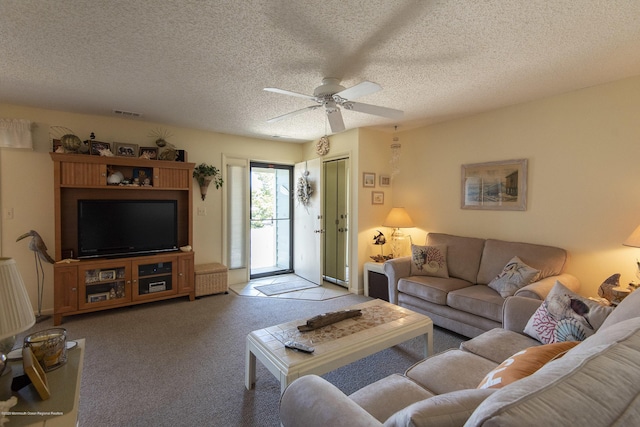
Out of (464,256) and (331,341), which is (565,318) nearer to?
(331,341)

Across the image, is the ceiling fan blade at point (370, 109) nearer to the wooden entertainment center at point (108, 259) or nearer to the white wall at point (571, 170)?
the white wall at point (571, 170)

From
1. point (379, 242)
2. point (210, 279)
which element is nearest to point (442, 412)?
point (379, 242)

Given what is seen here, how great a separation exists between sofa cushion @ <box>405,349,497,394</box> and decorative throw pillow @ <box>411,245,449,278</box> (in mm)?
1792

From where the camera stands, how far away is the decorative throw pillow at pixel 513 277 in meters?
2.76

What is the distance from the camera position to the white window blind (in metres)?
4.84

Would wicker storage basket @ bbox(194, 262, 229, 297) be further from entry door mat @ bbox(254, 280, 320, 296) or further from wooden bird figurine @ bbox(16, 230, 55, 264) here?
wooden bird figurine @ bbox(16, 230, 55, 264)

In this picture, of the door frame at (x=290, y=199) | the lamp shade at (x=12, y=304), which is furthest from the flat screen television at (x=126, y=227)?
the lamp shade at (x=12, y=304)

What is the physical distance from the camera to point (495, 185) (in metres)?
3.53

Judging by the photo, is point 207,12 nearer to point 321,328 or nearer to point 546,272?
point 321,328

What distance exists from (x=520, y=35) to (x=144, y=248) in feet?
14.4

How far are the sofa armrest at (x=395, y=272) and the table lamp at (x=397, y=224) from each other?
733 millimetres

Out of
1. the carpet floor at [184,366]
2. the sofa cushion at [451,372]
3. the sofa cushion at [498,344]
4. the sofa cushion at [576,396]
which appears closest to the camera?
the sofa cushion at [576,396]

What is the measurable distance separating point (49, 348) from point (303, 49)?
2.20 meters

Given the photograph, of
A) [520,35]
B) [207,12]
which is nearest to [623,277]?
[520,35]
